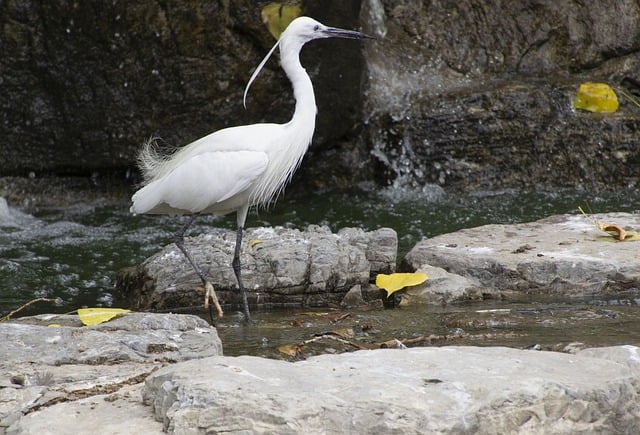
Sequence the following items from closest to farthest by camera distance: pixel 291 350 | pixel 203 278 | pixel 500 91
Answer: pixel 291 350, pixel 203 278, pixel 500 91

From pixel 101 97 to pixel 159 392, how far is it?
6.10 meters

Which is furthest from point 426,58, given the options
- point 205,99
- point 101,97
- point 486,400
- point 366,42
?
point 486,400

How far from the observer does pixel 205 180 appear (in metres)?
5.39

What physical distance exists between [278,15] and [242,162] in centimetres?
342

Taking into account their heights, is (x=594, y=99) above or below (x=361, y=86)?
below

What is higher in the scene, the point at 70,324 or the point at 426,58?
the point at 426,58

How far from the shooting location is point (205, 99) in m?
8.66

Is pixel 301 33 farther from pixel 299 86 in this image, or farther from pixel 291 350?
pixel 291 350

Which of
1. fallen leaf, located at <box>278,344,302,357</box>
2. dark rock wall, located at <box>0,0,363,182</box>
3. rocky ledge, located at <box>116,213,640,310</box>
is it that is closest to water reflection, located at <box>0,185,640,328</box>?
rocky ledge, located at <box>116,213,640,310</box>

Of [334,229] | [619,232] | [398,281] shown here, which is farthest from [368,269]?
[334,229]

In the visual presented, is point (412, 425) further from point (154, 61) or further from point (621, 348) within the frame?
point (154, 61)

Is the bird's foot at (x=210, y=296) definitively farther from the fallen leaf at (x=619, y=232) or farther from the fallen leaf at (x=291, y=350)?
the fallen leaf at (x=619, y=232)

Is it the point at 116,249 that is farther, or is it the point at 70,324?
the point at 116,249

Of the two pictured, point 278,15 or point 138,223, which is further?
point 278,15
